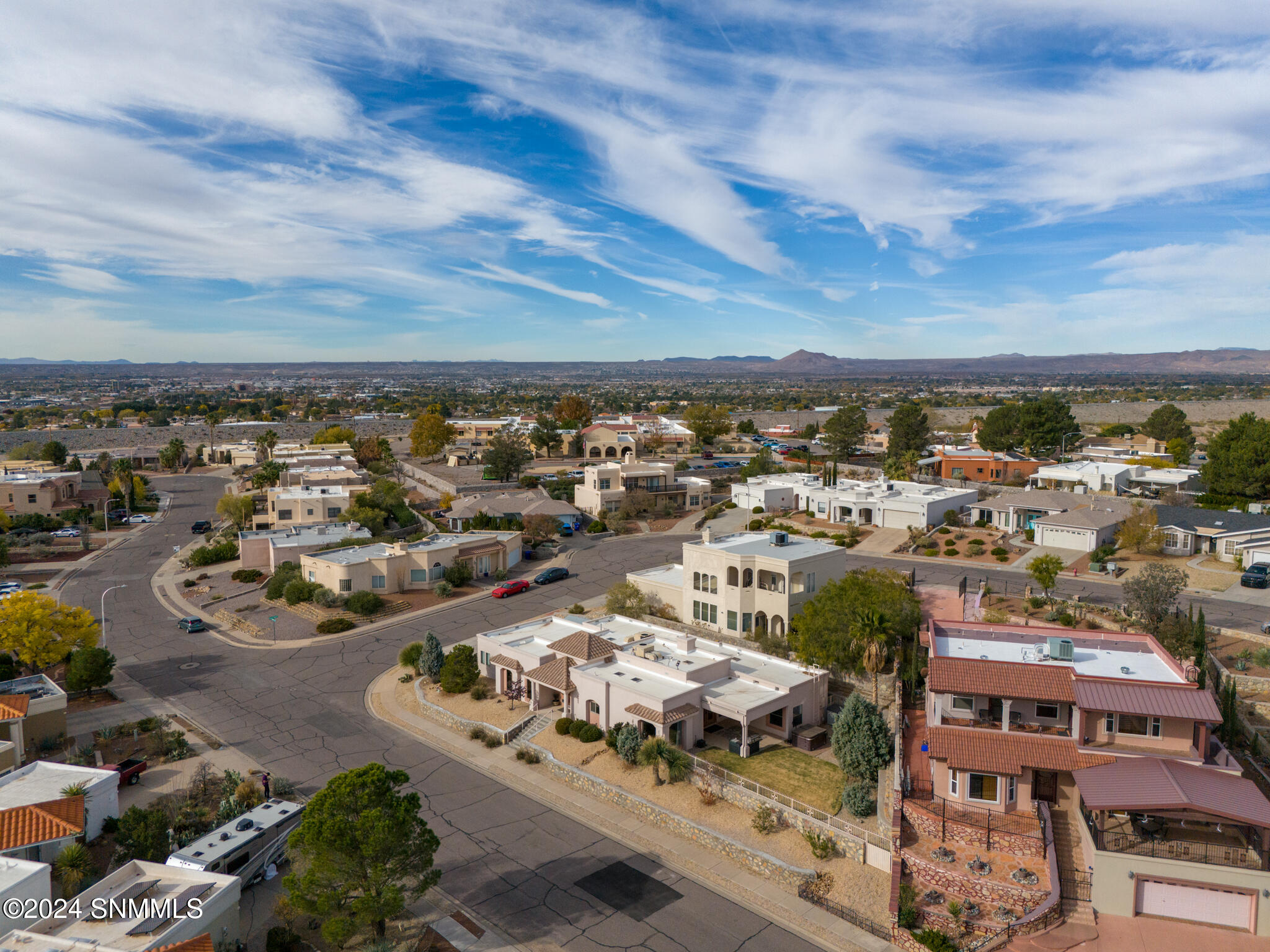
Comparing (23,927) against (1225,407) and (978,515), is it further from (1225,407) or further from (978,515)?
(1225,407)

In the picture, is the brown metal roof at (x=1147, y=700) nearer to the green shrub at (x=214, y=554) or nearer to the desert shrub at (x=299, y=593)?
the desert shrub at (x=299, y=593)

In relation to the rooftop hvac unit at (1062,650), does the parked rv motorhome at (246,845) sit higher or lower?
lower

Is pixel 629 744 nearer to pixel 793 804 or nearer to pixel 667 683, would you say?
pixel 667 683

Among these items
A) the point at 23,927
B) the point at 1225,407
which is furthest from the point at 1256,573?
the point at 1225,407

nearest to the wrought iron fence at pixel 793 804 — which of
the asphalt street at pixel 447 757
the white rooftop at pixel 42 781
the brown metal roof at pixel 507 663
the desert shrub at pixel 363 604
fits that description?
the asphalt street at pixel 447 757

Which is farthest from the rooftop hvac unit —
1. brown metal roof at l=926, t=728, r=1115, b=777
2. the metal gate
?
the metal gate

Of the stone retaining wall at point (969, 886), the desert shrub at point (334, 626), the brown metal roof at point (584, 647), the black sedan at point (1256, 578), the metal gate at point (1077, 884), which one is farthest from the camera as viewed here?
the black sedan at point (1256, 578)
